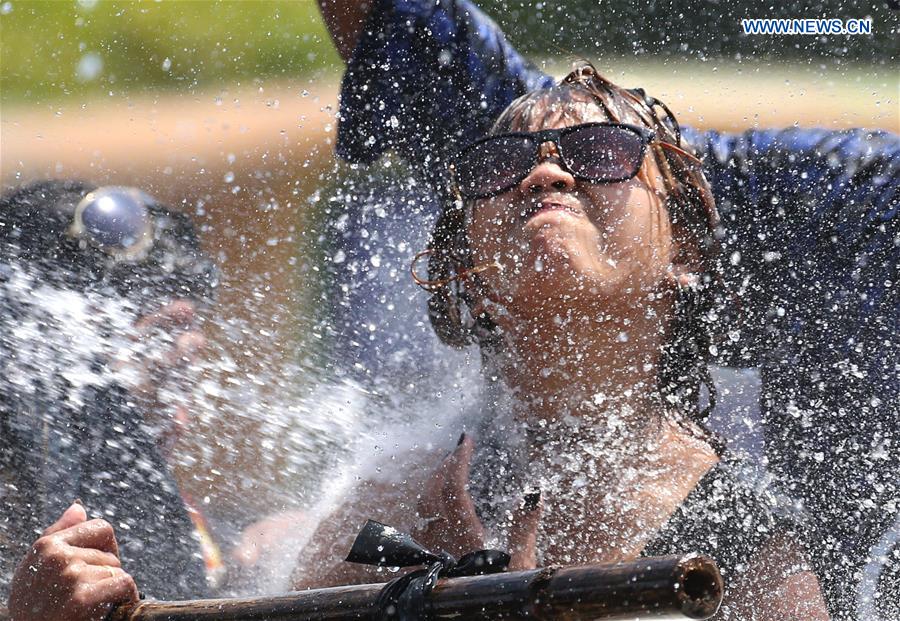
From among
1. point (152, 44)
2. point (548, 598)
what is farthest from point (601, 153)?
point (152, 44)

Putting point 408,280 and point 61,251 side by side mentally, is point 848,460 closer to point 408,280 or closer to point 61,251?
point 408,280

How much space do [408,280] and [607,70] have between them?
907mm

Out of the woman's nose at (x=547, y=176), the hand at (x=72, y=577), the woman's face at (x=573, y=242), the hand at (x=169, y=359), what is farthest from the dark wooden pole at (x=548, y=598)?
the hand at (x=169, y=359)

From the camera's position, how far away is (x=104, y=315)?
2100 mm

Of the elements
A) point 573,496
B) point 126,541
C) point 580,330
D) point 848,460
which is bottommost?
point 126,541

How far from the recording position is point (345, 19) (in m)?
2.23

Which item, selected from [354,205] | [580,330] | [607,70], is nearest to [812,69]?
[607,70]

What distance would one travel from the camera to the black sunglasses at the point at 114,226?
248cm

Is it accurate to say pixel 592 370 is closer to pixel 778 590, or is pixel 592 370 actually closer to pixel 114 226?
pixel 778 590

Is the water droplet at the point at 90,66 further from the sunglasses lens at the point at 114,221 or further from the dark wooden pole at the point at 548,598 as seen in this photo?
the dark wooden pole at the point at 548,598

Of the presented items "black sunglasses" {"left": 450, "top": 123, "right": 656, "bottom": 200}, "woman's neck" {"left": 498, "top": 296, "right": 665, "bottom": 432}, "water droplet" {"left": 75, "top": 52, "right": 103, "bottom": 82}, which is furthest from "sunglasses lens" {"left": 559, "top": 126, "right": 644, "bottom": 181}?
"water droplet" {"left": 75, "top": 52, "right": 103, "bottom": 82}

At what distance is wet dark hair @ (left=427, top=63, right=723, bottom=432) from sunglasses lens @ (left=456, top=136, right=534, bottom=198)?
A: 8 centimetres

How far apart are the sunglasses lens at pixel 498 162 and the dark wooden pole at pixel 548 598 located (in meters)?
0.70

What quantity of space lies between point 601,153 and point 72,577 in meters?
0.82
